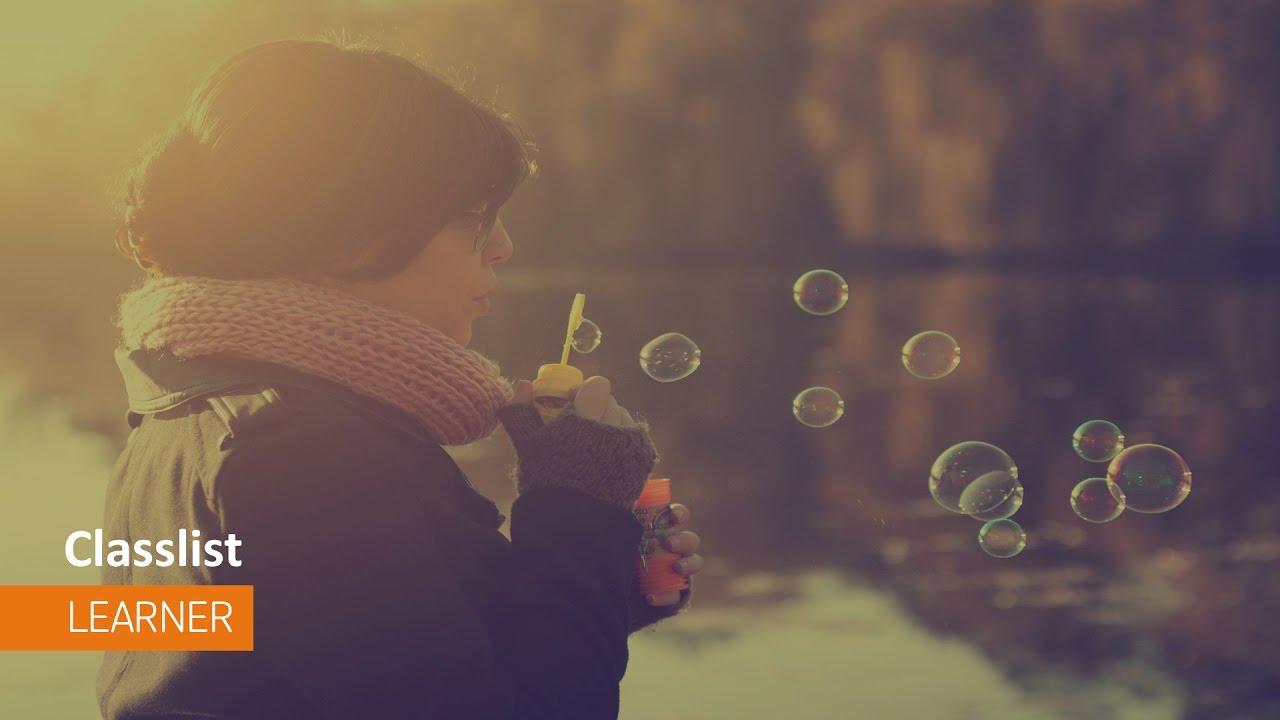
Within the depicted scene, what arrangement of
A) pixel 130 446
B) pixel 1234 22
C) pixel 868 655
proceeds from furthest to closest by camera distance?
1. pixel 1234 22
2. pixel 868 655
3. pixel 130 446

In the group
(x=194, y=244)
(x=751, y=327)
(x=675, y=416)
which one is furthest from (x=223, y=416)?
(x=751, y=327)

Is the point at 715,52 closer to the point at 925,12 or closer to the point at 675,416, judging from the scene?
the point at 925,12

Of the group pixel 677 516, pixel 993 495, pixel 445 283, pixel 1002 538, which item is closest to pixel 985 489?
pixel 993 495

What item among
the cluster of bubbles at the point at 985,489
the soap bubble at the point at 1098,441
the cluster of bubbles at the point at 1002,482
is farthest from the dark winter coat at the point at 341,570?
the soap bubble at the point at 1098,441

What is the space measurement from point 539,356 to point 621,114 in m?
24.1

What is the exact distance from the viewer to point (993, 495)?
405 centimetres

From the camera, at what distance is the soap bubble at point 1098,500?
4.25 meters

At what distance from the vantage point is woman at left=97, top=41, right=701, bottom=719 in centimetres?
135

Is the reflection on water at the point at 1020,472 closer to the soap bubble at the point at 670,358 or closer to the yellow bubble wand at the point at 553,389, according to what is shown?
the soap bubble at the point at 670,358

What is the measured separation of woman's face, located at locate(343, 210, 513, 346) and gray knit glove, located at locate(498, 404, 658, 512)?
158mm

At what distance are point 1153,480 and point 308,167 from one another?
3.26m

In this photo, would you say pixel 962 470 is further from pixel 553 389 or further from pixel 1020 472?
pixel 1020 472

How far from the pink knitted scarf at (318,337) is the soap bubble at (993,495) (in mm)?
2713

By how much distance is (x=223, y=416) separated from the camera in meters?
1.39
